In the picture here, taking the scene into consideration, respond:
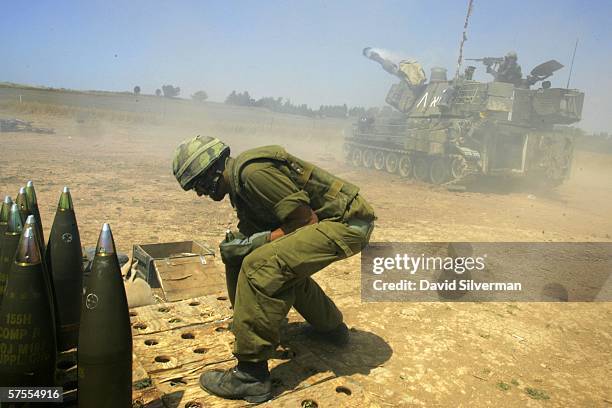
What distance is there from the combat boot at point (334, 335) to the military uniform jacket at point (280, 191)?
3.62ft

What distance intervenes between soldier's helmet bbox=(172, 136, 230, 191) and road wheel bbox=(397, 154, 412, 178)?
1560 centimetres

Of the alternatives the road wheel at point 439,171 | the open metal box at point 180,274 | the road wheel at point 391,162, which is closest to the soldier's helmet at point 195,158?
the open metal box at point 180,274

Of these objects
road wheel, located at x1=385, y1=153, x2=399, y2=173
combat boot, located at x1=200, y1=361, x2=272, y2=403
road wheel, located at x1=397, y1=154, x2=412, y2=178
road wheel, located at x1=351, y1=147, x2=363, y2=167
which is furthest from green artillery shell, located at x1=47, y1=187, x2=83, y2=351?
road wheel, located at x1=351, y1=147, x2=363, y2=167

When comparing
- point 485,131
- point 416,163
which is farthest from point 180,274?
point 416,163

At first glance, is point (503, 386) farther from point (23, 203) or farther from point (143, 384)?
point (23, 203)

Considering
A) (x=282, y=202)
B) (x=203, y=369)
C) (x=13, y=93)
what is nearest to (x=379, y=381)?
(x=203, y=369)

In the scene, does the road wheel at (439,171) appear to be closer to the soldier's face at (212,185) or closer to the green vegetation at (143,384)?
the soldier's face at (212,185)

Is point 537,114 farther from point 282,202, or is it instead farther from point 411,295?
point 282,202

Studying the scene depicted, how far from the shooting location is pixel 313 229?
3.05 metres

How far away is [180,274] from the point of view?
4.69 m

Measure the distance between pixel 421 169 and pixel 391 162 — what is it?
6.99 ft

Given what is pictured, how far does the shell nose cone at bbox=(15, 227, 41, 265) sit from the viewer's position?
6.76 feet

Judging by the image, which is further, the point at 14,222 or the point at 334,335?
the point at 334,335

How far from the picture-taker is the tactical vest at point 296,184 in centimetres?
297
